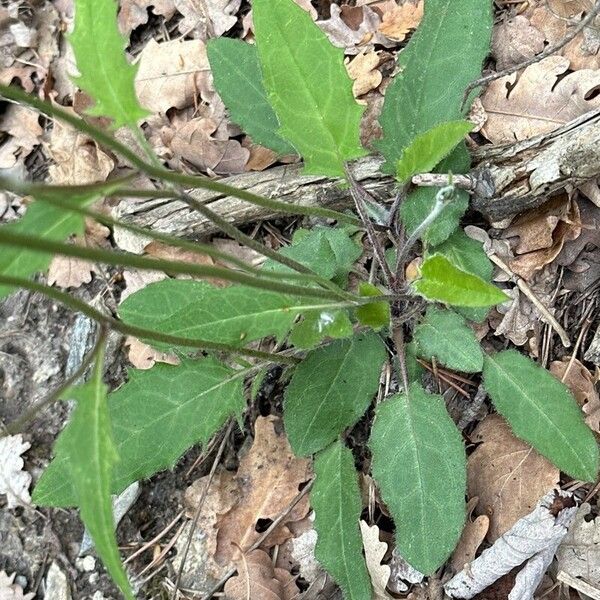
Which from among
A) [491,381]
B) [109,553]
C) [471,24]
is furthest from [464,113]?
[109,553]

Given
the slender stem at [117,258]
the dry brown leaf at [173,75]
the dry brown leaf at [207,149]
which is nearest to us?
the slender stem at [117,258]

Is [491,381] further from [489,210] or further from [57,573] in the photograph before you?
[57,573]

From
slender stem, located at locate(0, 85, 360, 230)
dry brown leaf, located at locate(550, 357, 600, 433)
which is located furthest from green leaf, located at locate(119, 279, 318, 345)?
dry brown leaf, located at locate(550, 357, 600, 433)

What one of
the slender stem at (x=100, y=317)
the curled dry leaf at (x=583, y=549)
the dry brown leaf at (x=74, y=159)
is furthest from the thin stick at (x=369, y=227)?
the dry brown leaf at (x=74, y=159)

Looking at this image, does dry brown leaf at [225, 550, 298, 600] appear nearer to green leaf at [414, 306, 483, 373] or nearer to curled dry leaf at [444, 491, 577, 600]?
curled dry leaf at [444, 491, 577, 600]

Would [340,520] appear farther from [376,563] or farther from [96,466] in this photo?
[96,466]

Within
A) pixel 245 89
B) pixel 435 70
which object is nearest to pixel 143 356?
pixel 245 89

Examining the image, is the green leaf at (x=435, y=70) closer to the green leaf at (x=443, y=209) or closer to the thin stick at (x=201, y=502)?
the green leaf at (x=443, y=209)
